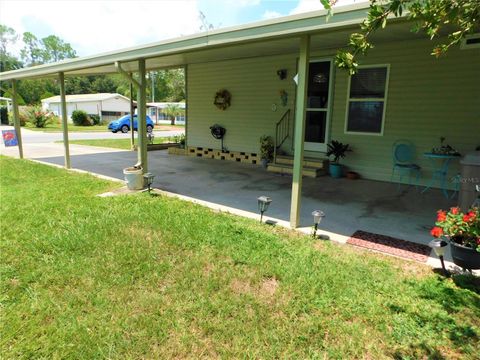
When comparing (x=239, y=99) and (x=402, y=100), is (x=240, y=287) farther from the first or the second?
(x=239, y=99)

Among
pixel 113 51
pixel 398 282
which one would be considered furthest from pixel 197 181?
pixel 398 282

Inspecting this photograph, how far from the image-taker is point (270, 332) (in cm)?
225

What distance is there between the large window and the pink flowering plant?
12.7ft

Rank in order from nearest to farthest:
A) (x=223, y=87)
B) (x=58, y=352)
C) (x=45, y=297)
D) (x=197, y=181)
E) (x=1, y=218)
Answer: (x=58, y=352)
(x=45, y=297)
(x=1, y=218)
(x=197, y=181)
(x=223, y=87)

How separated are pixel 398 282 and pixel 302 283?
31.6 inches

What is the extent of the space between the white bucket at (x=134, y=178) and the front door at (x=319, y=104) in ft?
11.9

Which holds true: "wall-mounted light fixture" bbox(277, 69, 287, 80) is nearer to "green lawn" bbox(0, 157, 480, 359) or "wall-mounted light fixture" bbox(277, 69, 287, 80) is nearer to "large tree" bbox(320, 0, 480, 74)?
"green lawn" bbox(0, 157, 480, 359)

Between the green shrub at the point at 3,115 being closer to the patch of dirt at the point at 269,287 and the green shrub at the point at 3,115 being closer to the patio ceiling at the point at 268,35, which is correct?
the patio ceiling at the point at 268,35

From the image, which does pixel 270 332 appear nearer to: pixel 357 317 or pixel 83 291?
pixel 357 317

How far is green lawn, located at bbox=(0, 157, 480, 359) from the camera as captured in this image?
2.13m

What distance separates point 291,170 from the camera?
24.5 feet

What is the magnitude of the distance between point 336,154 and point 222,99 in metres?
3.69

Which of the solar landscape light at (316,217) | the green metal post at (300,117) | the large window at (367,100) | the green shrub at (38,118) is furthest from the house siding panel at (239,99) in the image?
the green shrub at (38,118)

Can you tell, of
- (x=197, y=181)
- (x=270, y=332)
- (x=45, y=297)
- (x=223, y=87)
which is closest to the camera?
(x=270, y=332)
